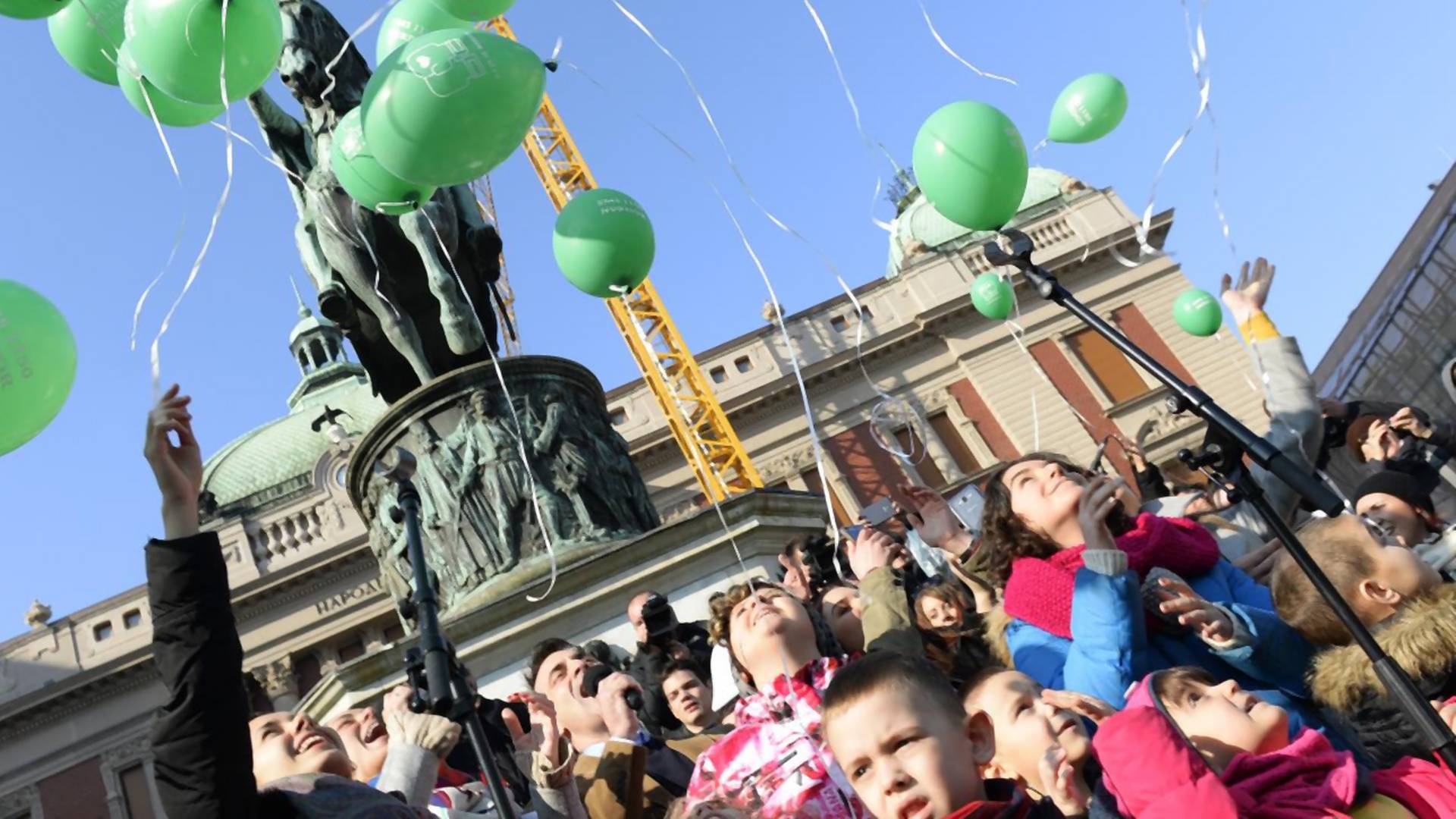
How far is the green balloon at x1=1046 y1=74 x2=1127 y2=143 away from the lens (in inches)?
260

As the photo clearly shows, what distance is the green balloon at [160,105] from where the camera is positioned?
5.18 meters

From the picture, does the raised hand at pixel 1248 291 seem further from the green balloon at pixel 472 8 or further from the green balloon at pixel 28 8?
the green balloon at pixel 28 8

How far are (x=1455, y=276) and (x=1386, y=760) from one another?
18.0 metres

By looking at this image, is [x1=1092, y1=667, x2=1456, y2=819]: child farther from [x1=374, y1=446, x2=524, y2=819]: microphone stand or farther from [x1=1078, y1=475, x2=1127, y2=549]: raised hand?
[x1=374, y1=446, x2=524, y2=819]: microphone stand

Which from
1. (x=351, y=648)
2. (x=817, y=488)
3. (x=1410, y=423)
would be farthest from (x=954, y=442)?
(x=1410, y=423)

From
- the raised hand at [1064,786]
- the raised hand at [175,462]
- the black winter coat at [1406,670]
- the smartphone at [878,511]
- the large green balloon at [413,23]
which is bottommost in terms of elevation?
the black winter coat at [1406,670]

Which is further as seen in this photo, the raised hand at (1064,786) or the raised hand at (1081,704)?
the raised hand at (1081,704)

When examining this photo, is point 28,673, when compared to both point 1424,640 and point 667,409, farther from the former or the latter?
point 1424,640

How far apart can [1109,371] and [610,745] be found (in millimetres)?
30601

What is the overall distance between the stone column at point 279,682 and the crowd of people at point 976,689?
25.7 m

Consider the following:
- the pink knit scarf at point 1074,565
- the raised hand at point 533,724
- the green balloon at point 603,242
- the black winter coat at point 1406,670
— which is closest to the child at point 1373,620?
the black winter coat at point 1406,670

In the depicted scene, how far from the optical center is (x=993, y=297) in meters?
8.88

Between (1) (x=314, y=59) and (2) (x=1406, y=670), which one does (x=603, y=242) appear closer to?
(1) (x=314, y=59)

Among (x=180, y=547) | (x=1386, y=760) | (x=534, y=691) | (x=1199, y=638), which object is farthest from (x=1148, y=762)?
(x=534, y=691)
